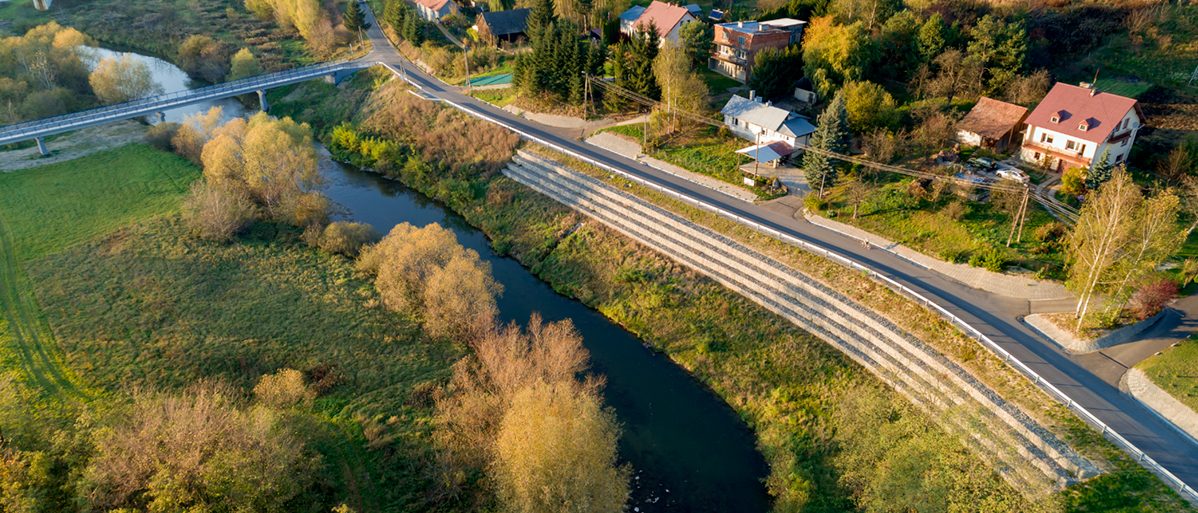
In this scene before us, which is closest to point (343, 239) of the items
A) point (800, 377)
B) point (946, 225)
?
point (800, 377)

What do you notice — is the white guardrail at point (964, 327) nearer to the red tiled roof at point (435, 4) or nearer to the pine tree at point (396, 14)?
the pine tree at point (396, 14)

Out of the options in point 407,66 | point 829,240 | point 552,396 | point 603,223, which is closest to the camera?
point 552,396

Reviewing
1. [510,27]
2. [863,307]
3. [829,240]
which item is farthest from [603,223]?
[510,27]

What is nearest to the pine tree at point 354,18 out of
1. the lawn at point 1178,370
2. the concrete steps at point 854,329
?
the concrete steps at point 854,329

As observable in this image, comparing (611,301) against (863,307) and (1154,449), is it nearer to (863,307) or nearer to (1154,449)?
(863,307)

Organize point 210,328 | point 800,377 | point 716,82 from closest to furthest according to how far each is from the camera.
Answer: point 800,377
point 210,328
point 716,82

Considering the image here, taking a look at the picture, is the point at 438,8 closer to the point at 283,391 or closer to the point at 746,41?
the point at 746,41
